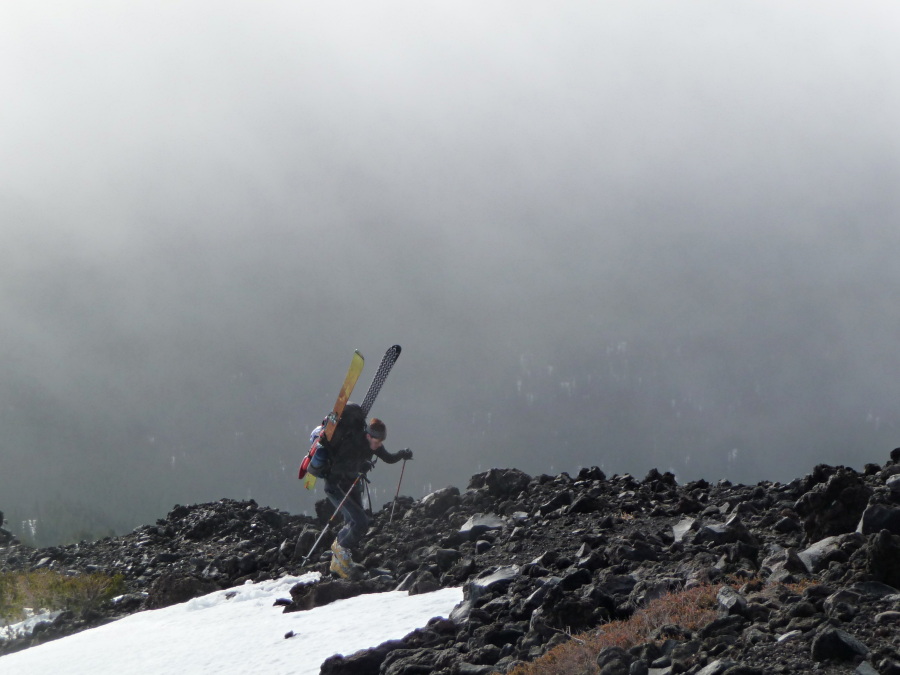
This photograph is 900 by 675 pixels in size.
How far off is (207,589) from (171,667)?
4.95 m

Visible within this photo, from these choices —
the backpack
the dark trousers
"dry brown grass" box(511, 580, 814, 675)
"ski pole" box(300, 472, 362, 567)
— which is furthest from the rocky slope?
the backpack

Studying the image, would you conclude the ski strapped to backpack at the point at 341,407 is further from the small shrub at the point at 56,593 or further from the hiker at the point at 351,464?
the small shrub at the point at 56,593

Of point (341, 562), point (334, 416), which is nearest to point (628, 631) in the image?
point (341, 562)

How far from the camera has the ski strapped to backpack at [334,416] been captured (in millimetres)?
17141

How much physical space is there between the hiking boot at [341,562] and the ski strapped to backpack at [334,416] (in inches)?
80.2

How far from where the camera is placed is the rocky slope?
708cm

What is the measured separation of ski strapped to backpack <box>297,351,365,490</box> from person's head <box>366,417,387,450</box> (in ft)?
2.47

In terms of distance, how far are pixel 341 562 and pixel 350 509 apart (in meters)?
1.88

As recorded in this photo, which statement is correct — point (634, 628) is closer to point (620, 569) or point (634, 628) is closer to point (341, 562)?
point (620, 569)

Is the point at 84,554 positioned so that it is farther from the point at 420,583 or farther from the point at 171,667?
the point at 420,583

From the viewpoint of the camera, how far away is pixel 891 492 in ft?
37.9

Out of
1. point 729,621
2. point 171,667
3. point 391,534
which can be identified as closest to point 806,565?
point 729,621

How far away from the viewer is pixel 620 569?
1066cm

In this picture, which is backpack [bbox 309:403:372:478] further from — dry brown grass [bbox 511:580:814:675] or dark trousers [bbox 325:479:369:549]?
dry brown grass [bbox 511:580:814:675]
